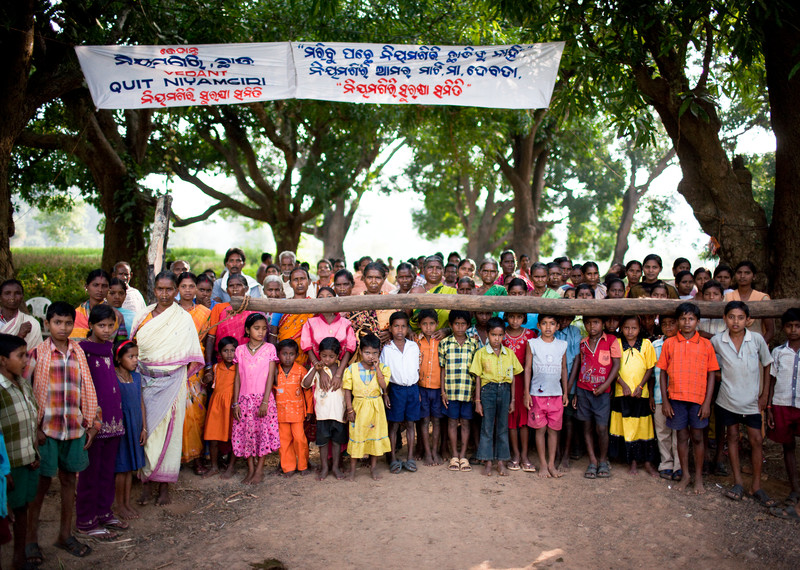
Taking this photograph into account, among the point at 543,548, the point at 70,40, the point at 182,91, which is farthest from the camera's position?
the point at 70,40

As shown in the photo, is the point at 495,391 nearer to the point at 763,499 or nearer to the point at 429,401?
the point at 429,401

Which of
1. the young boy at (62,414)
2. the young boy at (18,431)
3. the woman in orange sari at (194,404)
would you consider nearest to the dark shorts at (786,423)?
the woman in orange sari at (194,404)

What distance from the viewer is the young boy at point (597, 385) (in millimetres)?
5281

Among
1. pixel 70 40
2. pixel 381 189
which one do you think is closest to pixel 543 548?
pixel 70 40

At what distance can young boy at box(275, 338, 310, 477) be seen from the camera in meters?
5.25

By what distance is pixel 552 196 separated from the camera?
2642 cm

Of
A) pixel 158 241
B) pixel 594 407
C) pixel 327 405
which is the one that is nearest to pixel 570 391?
pixel 594 407

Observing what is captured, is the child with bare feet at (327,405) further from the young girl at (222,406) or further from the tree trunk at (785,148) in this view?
the tree trunk at (785,148)

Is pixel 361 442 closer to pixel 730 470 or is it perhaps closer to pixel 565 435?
pixel 565 435

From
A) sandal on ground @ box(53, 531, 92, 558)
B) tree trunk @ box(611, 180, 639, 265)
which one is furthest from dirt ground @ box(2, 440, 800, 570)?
tree trunk @ box(611, 180, 639, 265)

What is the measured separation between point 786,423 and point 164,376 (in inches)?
194

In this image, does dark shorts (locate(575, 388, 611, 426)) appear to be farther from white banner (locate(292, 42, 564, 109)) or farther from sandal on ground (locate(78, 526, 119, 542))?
sandal on ground (locate(78, 526, 119, 542))

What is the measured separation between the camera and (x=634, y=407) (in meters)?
5.36

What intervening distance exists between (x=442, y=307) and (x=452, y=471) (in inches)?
57.7
